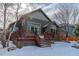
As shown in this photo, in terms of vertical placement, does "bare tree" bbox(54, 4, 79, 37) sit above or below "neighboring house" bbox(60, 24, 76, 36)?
above

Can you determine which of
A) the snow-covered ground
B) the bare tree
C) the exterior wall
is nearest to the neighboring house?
the bare tree

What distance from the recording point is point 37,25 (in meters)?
2.33

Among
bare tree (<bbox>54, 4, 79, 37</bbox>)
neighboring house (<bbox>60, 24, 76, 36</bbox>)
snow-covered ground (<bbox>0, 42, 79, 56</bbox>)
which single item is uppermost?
bare tree (<bbox>54, 4, 79, 37</bbox>)

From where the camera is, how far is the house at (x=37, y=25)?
233 cm

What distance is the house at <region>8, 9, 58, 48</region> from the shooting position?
2326 millimetres

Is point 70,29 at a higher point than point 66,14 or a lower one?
lower

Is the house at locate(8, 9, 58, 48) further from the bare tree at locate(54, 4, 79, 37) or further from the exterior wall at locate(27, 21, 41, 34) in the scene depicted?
the bare tree at locate(54, 4, 79, 37)

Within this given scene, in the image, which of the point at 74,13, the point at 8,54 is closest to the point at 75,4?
the point at 74,13

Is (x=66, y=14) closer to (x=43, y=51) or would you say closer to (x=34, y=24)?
(x=34, y=24)

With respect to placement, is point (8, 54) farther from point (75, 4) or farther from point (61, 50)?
point (75, 4)

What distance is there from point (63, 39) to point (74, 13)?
0.35 metres

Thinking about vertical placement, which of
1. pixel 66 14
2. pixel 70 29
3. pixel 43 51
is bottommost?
pixel 43 51

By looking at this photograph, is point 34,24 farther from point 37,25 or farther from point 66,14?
point 66,14

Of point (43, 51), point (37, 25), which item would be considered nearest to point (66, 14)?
point (37, 25)
